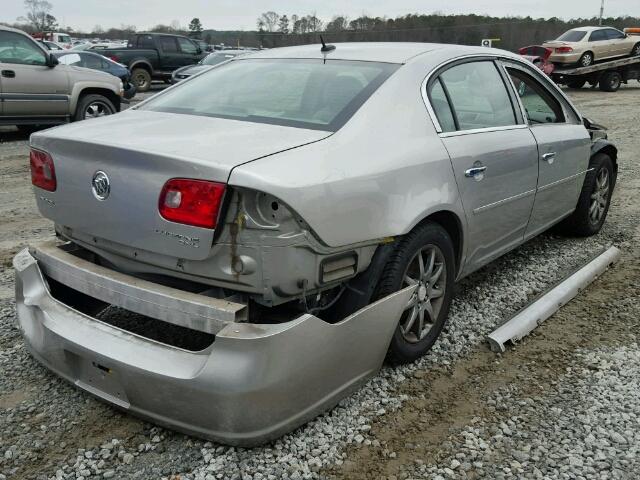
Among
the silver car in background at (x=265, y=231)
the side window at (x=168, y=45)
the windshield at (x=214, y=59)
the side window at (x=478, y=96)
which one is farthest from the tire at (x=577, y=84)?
the silver car in background at (x=265, y=231)

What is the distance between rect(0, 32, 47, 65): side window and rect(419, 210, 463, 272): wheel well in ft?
28.2

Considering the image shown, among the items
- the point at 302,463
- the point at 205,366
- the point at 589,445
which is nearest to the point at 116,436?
the point at 205,366

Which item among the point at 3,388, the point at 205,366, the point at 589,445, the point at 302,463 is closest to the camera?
the point at 205,366

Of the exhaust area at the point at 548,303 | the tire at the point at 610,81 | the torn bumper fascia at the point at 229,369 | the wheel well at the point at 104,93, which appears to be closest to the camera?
the torn bumper fascia at the point at 229,369

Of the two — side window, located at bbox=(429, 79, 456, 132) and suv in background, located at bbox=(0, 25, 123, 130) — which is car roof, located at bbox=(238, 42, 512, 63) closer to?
side window, located at bbox=(429, 79, 456, 132)

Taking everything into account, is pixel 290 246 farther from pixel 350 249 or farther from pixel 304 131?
pixel 304 131

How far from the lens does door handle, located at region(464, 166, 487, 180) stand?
128 inches

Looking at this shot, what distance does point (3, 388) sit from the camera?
290 centimetres

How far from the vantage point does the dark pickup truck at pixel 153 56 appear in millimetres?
20641

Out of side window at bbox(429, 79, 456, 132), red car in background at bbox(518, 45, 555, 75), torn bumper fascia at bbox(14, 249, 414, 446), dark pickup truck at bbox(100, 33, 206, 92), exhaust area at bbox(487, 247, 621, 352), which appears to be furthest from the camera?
dark pickup truck at bbox(100, 33, 206, 92)

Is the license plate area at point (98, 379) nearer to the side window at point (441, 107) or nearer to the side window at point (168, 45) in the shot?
the side window at point (441, 107)

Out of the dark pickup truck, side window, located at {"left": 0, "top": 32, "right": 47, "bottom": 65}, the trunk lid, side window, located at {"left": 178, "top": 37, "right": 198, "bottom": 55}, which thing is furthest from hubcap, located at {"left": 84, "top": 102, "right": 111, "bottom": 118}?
side window, located at {"left": 178, "top": 37, "right": 198, "bottom": 55}

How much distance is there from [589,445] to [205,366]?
1.62 m

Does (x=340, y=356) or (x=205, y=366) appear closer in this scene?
(x=205, y=366)
